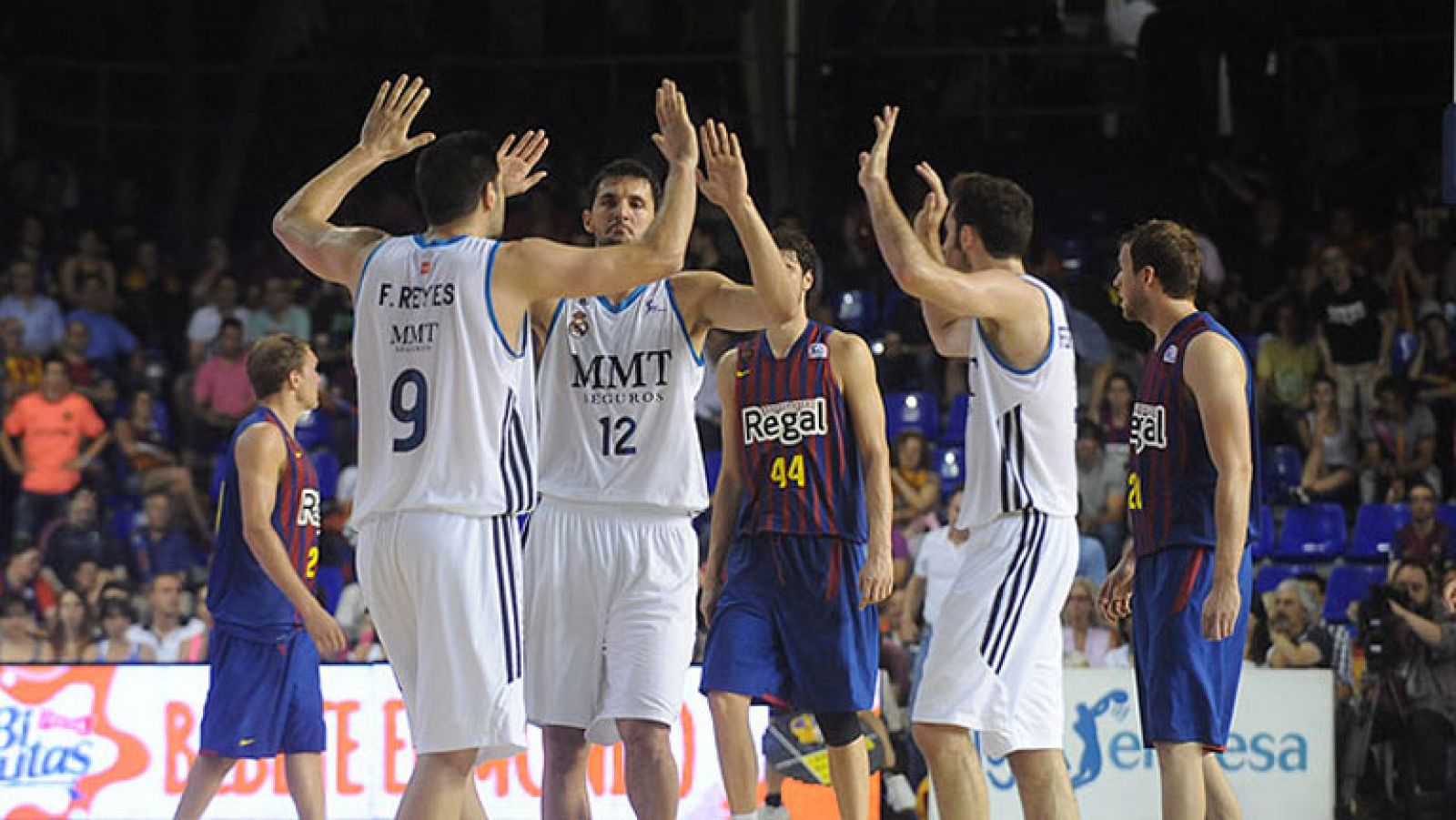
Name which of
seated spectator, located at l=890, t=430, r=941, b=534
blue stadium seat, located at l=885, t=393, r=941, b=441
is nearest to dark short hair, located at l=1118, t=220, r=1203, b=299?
seated spectator, located at l=890, t=430, r=941, b=534

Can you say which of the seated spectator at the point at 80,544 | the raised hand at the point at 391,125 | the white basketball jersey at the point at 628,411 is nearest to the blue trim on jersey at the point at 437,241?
the raised hand at the point at 391,125

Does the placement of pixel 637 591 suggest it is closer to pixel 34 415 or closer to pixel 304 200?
pixel 304 200

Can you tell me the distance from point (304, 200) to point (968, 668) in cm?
266

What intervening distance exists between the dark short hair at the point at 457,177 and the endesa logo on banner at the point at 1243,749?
5.27 meters

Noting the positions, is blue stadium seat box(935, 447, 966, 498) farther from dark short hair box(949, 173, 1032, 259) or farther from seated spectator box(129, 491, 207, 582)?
dark short hair box(949, 173, 1032, 259)

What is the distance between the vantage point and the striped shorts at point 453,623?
590 centimetres

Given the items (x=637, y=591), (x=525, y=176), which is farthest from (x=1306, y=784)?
(x=525, y=176)

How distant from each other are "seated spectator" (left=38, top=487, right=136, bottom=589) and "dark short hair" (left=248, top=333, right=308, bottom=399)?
565 centimetres

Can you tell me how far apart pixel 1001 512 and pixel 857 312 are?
9.01 m

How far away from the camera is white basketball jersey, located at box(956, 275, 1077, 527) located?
22.2 ft

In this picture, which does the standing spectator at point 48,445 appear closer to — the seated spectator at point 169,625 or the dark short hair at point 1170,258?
the seated spectator at point 169,625

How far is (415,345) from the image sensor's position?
6109mm

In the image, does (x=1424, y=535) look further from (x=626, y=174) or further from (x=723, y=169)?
(x=723, y=169)

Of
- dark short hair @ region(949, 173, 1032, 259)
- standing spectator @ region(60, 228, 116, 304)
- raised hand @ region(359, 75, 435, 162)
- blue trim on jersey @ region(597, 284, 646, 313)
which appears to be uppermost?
standing spectator @ region(60, 228, 116, 304)
